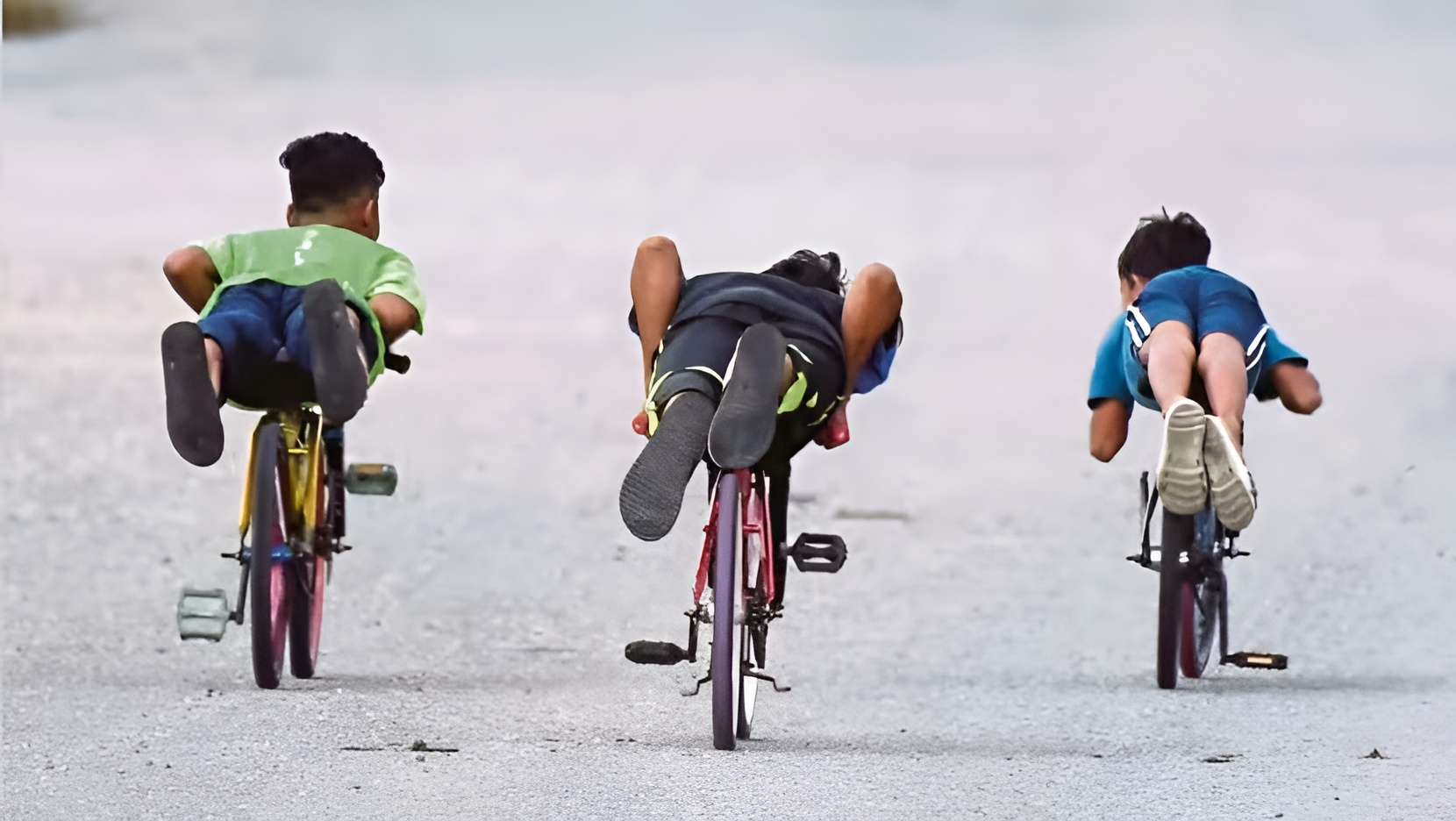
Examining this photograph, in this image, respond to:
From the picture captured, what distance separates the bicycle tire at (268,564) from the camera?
18.8 feet

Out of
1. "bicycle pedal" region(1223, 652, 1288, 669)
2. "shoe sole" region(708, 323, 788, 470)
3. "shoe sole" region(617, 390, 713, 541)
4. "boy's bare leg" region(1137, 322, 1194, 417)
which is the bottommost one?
"bicycle pedal" region(1223, 652, 1288, 669)

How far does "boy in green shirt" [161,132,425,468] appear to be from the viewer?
5582 mm

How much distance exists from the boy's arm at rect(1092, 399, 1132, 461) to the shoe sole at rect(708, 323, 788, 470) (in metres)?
1.32

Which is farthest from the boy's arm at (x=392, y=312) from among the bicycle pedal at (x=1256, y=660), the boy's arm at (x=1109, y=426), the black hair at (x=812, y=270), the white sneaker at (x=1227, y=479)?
the bicycle pedal at (x=1256, y=660)

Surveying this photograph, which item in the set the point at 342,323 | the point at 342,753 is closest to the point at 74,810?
the point at 342,753

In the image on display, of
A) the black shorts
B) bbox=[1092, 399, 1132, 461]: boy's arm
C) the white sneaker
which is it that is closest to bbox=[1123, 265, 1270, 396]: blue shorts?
bbox=[1092, 399, 1132, 461]: boy's arm

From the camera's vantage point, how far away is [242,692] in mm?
6109

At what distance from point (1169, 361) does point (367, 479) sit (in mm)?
2109

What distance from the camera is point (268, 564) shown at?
18.8 ft

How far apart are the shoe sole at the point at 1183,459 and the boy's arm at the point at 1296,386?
0.53 m

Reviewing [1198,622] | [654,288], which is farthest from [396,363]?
[1198,622]

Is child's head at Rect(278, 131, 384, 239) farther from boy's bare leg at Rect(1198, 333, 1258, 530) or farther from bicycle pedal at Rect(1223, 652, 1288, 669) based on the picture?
bicycle pedal at Rect(1223, 652, 1288, 669)

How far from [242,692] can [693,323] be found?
1.68 m

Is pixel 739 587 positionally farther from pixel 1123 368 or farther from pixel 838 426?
pixel 1123 368
